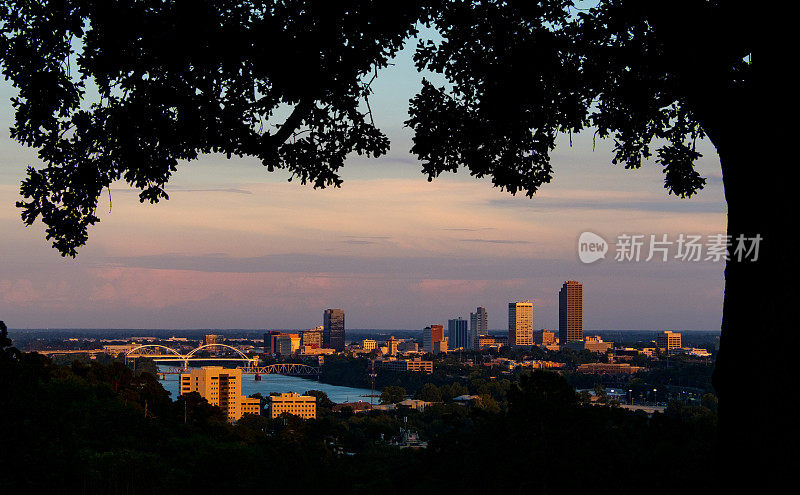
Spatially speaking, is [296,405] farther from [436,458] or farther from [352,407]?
[436,458]

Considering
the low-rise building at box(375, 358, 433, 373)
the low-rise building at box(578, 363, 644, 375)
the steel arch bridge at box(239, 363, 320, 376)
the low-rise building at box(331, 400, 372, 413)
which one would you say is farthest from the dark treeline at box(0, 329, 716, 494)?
the steel arch bridge at box(239, 363, 320, 376)

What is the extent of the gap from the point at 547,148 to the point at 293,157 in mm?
2248

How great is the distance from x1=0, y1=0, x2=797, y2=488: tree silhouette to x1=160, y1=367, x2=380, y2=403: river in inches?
3875

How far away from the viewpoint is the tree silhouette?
434cm

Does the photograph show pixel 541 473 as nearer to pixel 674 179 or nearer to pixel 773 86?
pixel 674 179

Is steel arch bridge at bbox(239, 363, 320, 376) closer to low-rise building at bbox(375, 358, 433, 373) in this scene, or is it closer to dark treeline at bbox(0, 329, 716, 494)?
low-rise building at bbox(375, 358, 433, 373)

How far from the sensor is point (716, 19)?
4543 mm

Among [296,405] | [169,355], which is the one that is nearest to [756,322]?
[296,405]

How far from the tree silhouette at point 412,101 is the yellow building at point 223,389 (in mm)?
61731

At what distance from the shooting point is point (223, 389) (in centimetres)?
7375

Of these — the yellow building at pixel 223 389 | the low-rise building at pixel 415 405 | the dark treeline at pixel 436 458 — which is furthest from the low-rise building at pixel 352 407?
the dark treeline at pixel 436 458

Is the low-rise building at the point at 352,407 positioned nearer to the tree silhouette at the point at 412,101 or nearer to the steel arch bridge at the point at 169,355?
the tree silhouette at the point at 412,101

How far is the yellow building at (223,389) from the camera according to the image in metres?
69.9

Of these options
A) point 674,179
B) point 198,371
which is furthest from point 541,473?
point 198,371
